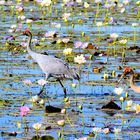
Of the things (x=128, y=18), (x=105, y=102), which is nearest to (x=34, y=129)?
(x=105, y=102)


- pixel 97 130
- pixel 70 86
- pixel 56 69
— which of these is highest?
pixel 97 130

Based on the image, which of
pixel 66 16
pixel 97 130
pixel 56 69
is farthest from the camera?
pixel 66 16

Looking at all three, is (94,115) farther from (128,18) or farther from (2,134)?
(128,18)

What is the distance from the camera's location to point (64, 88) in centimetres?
1284

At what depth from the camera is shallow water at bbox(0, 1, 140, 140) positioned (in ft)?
35.0

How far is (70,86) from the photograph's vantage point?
13383 mm

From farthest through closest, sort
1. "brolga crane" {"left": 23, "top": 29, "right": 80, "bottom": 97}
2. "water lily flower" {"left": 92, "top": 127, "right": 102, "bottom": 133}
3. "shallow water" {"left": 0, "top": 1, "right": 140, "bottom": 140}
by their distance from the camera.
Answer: "brolga crane" {"left": 23, "top": 29, "right": 80, "bottom": 97} → "shallow water" {"left": 0, "top": 1, "right": 140, "bottom": 140} → "water lily flower" {"left": 92, "top": 127, "right": 102, "bottom": 133}

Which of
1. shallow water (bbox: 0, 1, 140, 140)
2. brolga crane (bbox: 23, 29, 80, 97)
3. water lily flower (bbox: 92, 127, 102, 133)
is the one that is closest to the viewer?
water lily flower (bbox: 92, 127, 102, 133)

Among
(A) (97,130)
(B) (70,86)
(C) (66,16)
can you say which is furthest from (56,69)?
(C) (66,16)

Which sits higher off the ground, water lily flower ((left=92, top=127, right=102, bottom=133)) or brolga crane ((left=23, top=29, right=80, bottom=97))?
water lily flower ((left=92, top=127, right=102, bottom=133))

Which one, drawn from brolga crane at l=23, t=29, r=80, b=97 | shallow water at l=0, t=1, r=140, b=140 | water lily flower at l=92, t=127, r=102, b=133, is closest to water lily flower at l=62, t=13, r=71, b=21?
shallow water at l=0, t=1, r=140, b=140

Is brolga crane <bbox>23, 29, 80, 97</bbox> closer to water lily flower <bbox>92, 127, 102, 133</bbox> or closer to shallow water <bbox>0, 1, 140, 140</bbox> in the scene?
shallow water <bbox>0, 1, 140, 140</bbox>

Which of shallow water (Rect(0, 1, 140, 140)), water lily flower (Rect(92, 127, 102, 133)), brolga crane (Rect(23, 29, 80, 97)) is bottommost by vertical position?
shallow water (Rect(0, 1, 140, 140))

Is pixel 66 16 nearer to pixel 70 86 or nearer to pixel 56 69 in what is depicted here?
pixel 70 86
